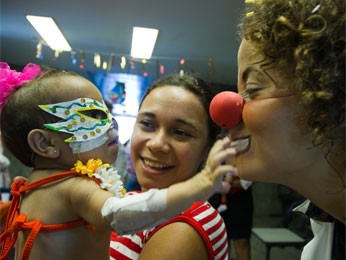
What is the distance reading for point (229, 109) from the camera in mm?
788

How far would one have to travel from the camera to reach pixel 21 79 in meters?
1.07

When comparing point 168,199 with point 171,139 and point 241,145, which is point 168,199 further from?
point 171,139

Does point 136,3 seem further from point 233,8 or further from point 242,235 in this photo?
point 242,235

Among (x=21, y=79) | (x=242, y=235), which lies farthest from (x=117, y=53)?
(x=21, y=79)

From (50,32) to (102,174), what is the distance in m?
3.10

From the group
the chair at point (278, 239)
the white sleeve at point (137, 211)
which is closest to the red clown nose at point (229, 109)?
the white sleeve at point (137, 211)

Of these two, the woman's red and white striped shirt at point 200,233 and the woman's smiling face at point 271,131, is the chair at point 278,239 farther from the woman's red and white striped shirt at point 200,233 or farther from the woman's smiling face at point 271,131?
the woman's smiling face at point 271,131

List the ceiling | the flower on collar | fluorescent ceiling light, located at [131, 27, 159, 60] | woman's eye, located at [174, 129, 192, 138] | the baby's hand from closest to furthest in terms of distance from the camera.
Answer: the baby's hand → the flower on collar → woman's eye, located at [174, 129, 192, 138] → the ceiling → fluorescent ceiling light, located at [131, 27, 159, 60]

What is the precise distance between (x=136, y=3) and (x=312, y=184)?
2.87 meters

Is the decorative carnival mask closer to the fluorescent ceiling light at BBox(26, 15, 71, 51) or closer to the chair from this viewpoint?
the fluorescent ceiling light at BBox(26, 15, 71, 51)

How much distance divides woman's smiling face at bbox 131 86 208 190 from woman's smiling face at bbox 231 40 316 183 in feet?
1.05

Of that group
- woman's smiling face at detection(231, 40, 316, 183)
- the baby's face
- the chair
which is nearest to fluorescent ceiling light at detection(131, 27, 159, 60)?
the chair

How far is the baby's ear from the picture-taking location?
0.96m

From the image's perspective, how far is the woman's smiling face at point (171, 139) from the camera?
1.08m
